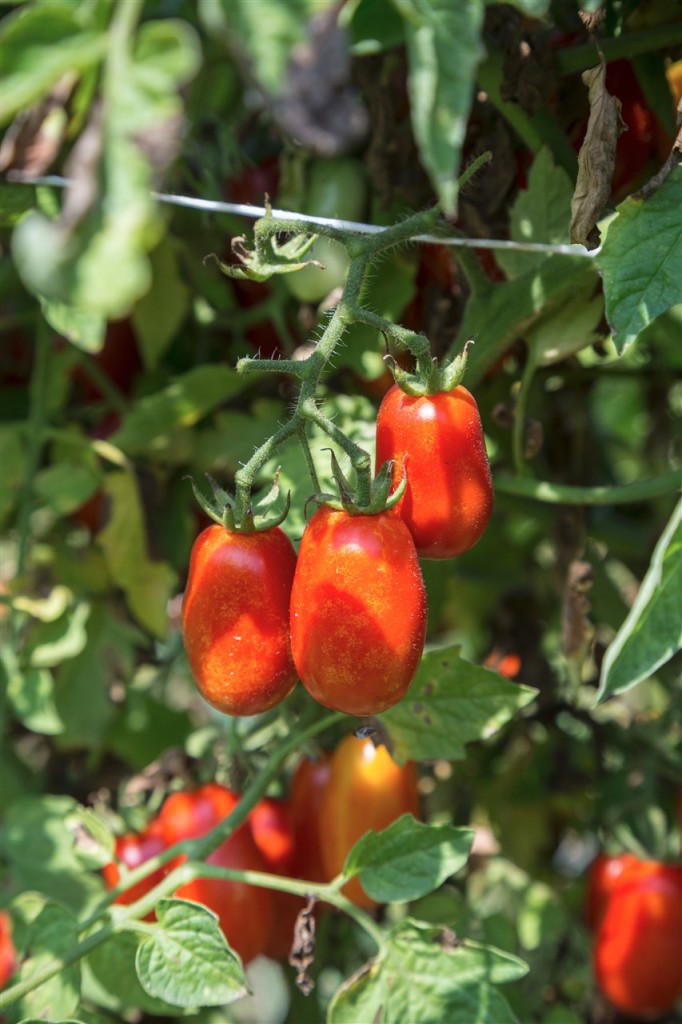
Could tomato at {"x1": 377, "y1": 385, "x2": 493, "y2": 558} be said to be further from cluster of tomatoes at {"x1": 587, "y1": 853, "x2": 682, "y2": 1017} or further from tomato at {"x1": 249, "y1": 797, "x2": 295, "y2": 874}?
cluster of tomatoes at {"x1": 587, "y1": 853, "x2": 682, "y2": 1017}

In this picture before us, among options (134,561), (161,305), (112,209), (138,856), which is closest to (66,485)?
(134,561)

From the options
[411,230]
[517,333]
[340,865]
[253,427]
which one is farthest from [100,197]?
[340,865]

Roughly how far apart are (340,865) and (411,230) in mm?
641

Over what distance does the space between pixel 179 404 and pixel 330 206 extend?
260 millimetres

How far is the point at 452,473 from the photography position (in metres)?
0.73

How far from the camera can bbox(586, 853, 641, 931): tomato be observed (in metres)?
1.39

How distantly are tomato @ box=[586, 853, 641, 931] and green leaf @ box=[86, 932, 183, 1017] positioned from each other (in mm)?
639

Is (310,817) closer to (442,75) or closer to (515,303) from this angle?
(515,303)

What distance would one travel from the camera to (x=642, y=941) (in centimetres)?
131

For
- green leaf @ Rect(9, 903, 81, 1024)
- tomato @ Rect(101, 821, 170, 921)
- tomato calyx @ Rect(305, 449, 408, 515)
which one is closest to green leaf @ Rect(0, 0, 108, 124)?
tomato calyx @ Rect(305, 449, 408, 515)

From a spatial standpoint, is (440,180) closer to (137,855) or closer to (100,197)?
(100,197)

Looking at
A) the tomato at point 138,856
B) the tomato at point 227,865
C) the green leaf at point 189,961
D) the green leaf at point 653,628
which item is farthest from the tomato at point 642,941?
the green leaf at point 653,628

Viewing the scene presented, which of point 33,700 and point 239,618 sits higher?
point 239,618

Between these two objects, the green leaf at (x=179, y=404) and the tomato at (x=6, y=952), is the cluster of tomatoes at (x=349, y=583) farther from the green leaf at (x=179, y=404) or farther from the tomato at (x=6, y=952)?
the tomato at (x=6, y=952)
